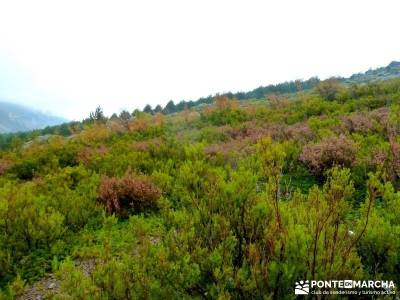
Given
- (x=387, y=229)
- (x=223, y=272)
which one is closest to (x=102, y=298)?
(x=223, y=272)

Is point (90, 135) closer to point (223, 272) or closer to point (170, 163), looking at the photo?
point (170, 163)

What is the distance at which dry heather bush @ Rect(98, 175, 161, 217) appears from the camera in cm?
726

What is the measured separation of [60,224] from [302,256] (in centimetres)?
463

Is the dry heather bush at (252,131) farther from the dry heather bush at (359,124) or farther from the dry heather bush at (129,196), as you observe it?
the dry heather bush at (129,196)

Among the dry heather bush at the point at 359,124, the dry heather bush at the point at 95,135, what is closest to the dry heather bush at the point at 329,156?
the dry heather bush at the point at 359,124

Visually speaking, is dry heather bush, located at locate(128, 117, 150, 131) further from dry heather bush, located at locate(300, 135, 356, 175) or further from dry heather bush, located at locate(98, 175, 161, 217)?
dry heather bush, located at locate(300, 135, 356, 175)

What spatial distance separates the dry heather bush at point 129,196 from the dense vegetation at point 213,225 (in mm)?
27

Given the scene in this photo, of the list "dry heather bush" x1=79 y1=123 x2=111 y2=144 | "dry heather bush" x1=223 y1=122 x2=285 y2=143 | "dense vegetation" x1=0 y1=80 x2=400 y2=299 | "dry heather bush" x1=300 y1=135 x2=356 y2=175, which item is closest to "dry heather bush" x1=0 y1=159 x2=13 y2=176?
"dense vegetation" x1=0 y1=80 x2=400 y2=299

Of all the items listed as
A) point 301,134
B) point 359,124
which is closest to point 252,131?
point 301,134

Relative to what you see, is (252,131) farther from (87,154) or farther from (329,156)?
(329,156)

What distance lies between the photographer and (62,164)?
12.9 m

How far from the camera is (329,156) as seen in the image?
8273mm

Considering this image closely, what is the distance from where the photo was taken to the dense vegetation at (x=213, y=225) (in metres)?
3.03

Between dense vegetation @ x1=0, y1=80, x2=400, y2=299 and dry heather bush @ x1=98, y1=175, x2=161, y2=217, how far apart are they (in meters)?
0.03
